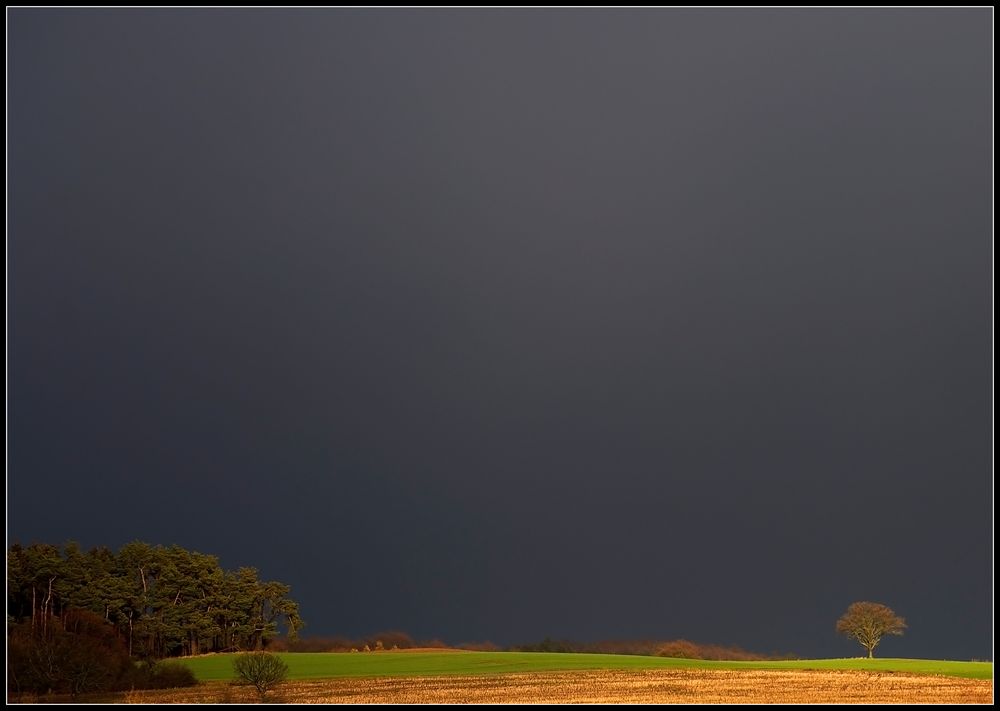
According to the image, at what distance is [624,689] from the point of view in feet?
163

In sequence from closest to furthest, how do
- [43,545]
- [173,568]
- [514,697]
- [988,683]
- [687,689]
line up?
[514,697], [687,689], [988,683], [43,545], [173,568]

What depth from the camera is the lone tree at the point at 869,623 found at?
100062mm

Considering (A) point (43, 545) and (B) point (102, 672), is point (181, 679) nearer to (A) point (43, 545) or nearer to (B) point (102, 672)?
(B) point (102, 672)

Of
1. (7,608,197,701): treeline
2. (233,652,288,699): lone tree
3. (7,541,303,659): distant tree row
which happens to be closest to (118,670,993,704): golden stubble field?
(233,652,288,699): lone tree

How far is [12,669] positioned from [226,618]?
133 feet

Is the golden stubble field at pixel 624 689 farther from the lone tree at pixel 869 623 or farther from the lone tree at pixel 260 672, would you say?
the lone tree at pixel 869 623

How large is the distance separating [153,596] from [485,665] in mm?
29331

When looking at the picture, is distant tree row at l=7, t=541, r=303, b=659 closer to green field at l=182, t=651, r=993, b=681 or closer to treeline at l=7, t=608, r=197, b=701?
green field at l=182, t=651, r=993, b=681

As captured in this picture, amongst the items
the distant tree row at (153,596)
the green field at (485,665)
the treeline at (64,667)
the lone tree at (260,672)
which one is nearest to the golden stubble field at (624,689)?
the lone tree at (260,672)

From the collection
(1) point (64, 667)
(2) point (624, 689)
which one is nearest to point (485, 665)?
(2) point (624, 689)

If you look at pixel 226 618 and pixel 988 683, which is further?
pixel 226 618

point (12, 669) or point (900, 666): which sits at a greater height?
point (12, 669)

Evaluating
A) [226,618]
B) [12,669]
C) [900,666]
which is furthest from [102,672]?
[900,666]

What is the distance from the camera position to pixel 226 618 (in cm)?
8706
